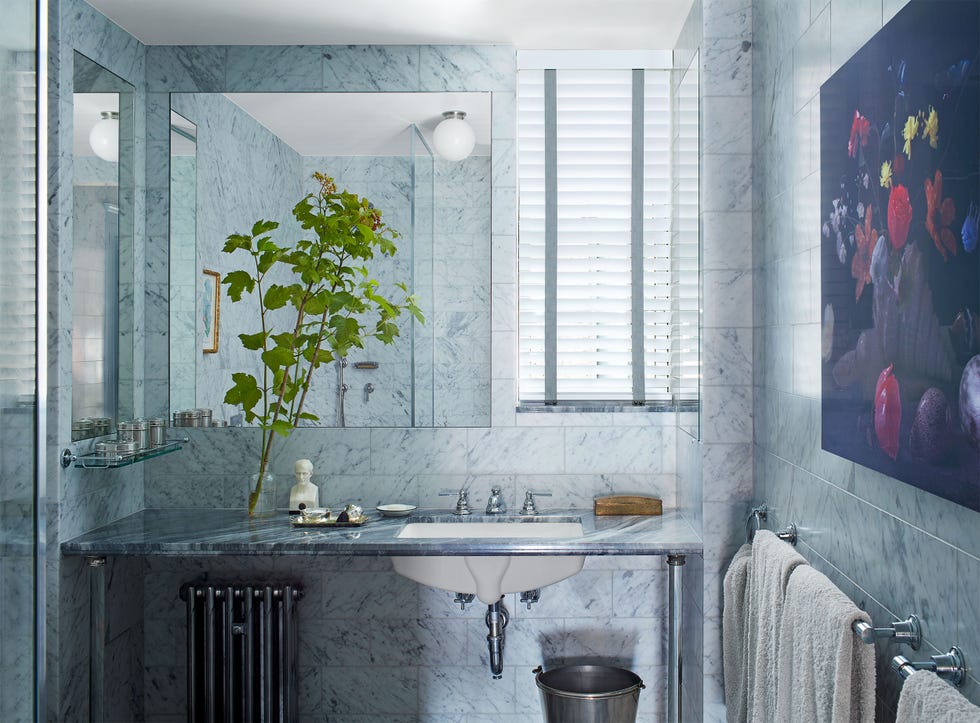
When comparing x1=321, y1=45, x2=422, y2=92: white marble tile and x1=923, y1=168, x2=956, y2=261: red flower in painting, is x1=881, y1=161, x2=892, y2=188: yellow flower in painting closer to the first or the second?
x1=923, y1=168, x2=956, y2=261: red flower in painting

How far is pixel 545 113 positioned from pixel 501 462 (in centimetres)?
122

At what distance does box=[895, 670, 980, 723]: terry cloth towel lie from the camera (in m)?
1.01

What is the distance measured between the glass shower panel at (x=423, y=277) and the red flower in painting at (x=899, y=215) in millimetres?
1666

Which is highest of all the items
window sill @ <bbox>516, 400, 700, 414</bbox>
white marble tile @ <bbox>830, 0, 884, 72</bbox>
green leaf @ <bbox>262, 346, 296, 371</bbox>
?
white marble tile @ <bbox>830, 0, 884, 72</bbox>

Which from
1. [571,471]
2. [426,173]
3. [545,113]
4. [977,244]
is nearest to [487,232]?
[426,173]

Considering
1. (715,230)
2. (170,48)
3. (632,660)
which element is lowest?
(632,660)

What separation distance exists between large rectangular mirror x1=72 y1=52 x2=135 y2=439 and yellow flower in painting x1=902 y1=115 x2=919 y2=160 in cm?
216

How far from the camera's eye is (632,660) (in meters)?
2.74

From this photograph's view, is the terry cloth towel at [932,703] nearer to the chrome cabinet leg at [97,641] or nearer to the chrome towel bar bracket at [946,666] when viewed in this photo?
the chrome towel bar bracket at [946,666]

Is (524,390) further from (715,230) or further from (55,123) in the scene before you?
(55,123)

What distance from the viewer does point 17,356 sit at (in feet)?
3.44

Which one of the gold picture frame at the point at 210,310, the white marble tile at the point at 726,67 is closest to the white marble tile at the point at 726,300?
the white marble tile at the point at 726,67

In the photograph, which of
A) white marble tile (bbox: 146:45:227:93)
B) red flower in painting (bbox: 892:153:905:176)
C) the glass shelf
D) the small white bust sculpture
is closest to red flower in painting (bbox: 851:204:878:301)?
red flower in painting (bbox: 892:153:905:176)

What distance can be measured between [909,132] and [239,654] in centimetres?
241
